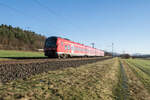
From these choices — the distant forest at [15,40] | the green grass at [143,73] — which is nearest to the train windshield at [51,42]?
the green grass at [143,73]

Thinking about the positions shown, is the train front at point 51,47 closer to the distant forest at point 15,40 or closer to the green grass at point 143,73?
the green grass at point 143,73

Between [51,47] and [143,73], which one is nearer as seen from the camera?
[143,73]

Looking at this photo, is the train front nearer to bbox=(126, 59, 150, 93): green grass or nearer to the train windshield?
the train windshield

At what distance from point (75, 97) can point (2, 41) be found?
7945cm

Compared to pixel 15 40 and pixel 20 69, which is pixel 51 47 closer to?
pixel 20 69

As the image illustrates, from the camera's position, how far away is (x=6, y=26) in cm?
8850

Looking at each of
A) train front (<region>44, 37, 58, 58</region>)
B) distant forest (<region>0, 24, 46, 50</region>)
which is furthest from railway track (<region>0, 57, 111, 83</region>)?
distant forest (<region>0, 24, 46, 50</region>)

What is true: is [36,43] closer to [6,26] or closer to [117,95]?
[6,26]

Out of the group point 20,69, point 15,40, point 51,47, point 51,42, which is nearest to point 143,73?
point 20,69

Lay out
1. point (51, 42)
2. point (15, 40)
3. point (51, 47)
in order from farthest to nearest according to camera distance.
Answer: point (15, 40), point (51, 42), point (51, 47)

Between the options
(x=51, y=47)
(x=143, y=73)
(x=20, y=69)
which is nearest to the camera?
(x=20, y=69)

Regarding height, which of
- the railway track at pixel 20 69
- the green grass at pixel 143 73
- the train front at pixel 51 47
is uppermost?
the train front at pixel 51 47

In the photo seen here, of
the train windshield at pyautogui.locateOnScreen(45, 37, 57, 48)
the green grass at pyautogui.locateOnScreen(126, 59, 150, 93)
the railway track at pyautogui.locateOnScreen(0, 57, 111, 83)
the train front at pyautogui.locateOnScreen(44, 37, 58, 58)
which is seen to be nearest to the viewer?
the railway track at pyautogui.locateOnScreen(0, 57, 111, 83)

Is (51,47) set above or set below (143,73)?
above
